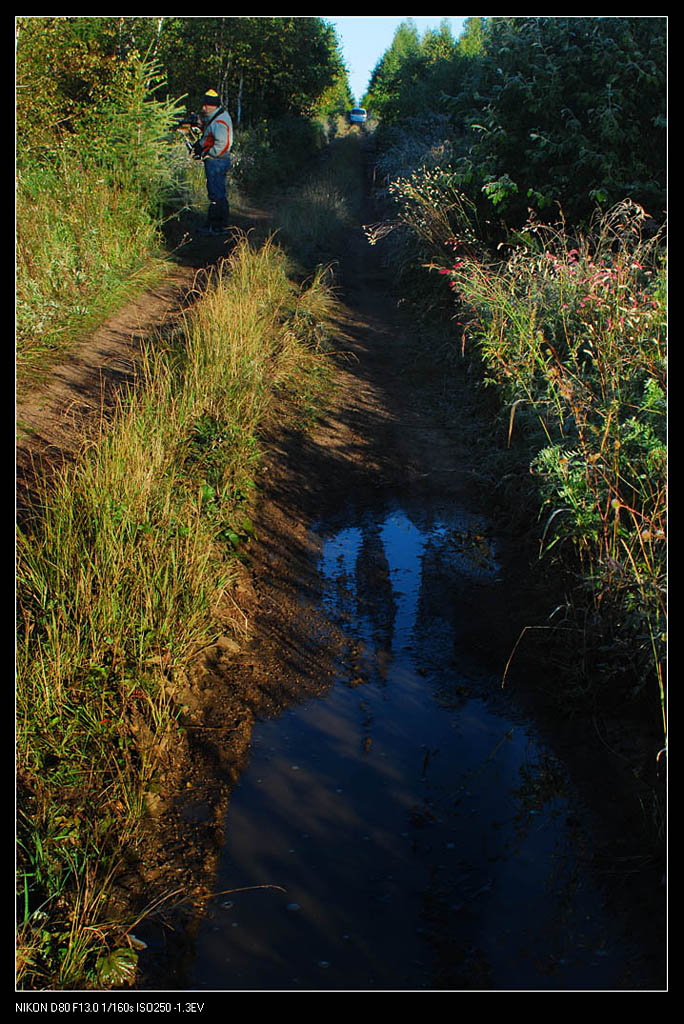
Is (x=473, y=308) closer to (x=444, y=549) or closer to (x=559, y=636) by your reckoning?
(x=444, y=549)

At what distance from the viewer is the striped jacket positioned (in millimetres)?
11805

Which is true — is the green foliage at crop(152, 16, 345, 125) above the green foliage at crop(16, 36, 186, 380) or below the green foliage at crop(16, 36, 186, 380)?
above

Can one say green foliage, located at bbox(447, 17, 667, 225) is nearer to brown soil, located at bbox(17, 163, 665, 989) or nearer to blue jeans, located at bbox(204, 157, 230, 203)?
brown soil, located at bbox(17, 163, 665, 989)

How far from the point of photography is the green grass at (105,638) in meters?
2.19

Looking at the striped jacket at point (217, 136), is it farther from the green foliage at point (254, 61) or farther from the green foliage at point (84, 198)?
the green foliage at point (254, 61)

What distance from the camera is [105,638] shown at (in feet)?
9.59

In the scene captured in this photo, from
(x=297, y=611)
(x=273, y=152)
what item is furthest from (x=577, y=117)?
(x=273, y=152)

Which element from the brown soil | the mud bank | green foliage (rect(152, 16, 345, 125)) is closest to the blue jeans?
the brown soil

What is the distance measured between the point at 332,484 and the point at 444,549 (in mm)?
1091

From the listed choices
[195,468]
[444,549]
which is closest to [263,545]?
[195,468]

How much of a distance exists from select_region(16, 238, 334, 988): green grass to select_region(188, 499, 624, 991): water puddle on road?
368 millimetres

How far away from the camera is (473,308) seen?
7.37 metres

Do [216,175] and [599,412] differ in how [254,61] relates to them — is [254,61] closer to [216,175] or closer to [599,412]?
[216,175]

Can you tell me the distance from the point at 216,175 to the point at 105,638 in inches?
412
